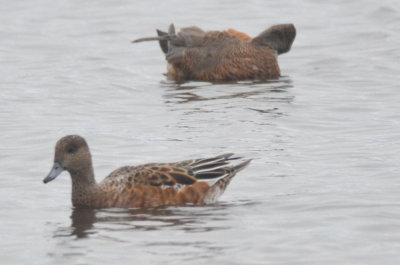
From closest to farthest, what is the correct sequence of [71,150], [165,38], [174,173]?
1. [71,150]
2. [174,173]
3. [165,38]

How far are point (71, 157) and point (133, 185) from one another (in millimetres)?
662

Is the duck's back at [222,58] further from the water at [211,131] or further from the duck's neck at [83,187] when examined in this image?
the duck's neck at [83,187]

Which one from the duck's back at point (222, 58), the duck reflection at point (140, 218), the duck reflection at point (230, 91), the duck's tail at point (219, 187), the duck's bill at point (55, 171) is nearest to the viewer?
the duck reflection at point (140, 218)

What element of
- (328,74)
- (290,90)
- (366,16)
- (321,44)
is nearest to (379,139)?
(290,90)

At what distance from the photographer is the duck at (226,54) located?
16297 mm

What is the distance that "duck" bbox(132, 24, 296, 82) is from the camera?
16.3 meters

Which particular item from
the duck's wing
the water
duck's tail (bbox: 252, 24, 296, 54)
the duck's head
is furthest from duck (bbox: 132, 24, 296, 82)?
the duck's head

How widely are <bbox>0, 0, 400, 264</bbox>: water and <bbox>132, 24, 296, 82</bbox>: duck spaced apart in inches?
11.8

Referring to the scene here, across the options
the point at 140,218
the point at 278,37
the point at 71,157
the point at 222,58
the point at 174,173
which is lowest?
the point at 140,218

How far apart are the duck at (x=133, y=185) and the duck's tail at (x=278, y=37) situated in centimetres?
654

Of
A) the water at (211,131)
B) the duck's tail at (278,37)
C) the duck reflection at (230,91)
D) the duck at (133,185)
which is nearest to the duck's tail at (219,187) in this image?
the duck at (133,185)

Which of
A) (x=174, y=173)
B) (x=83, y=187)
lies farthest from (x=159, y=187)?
(x=83, y=187)

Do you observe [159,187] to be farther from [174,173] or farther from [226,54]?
[226,54]

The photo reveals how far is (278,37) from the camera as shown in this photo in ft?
54.7
